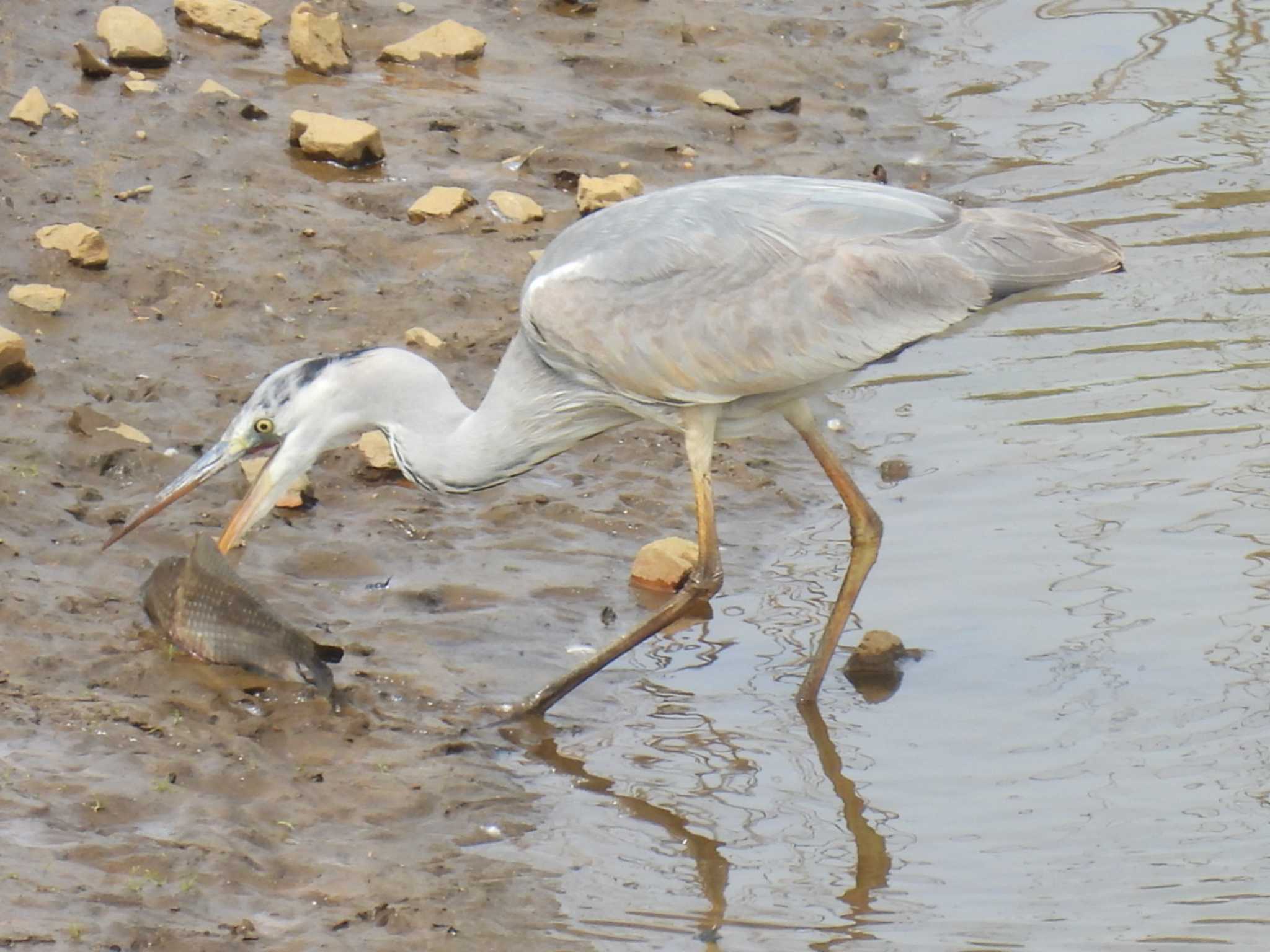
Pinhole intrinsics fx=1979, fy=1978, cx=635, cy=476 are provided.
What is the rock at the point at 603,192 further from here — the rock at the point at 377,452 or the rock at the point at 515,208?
the rock at the point at 377,452

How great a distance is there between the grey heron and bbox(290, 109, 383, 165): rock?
292cm

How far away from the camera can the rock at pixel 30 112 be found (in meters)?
8.45

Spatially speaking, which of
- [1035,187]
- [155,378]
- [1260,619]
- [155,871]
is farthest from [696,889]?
[1035,187]

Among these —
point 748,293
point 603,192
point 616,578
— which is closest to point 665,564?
point 616,578

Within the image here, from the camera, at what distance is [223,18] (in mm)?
9664

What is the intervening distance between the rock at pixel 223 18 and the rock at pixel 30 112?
1.40 metres

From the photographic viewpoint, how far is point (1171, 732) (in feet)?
18.4

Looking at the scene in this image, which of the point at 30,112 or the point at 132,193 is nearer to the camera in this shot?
the point at 132,193

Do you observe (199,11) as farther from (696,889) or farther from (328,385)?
(696,889)

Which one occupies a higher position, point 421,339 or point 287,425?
point 287,425

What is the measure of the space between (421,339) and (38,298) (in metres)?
1.41

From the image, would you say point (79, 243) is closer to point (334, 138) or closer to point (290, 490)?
point (334, 138)

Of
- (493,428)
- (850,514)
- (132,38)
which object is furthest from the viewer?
(132,38)

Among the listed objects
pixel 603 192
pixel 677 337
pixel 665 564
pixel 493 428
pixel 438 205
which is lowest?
pixel 665 564
